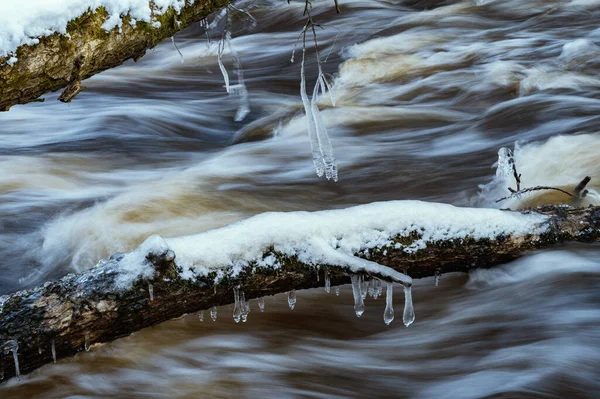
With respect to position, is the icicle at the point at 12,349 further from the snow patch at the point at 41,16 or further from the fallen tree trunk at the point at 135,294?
the snow patch at the point at 41,16

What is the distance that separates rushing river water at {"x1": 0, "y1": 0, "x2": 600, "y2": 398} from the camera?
3.27 metres

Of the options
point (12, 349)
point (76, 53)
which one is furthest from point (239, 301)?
point (76, 53)

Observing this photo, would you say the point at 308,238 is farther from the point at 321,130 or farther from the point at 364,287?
the point at 321,130

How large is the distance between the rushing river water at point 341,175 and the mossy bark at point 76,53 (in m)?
1.30

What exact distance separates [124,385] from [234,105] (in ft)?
19.8

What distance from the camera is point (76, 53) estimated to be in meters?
2.36

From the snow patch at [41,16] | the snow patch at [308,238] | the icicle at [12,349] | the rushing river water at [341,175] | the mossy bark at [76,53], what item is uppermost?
the snow patch at [41,16]

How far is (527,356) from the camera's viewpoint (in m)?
3.17

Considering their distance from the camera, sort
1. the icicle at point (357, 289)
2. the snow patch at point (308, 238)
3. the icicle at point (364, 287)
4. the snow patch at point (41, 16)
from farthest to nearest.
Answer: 1. the icicle at point (364, 287)
2. the icicle at point (357, 289)
3. the snow patch at point (308, 238)
4. the snow patch at point (41, 16)

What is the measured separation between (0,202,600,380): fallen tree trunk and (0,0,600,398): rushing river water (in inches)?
19.8

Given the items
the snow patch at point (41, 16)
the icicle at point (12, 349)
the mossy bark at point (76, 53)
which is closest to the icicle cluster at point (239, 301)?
the icicle at point (12, 349)

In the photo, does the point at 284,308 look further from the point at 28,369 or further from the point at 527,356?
the point at 28,369

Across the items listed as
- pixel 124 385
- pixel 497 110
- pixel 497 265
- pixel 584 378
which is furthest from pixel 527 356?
pixel 497 110

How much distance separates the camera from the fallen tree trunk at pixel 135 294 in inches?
102
